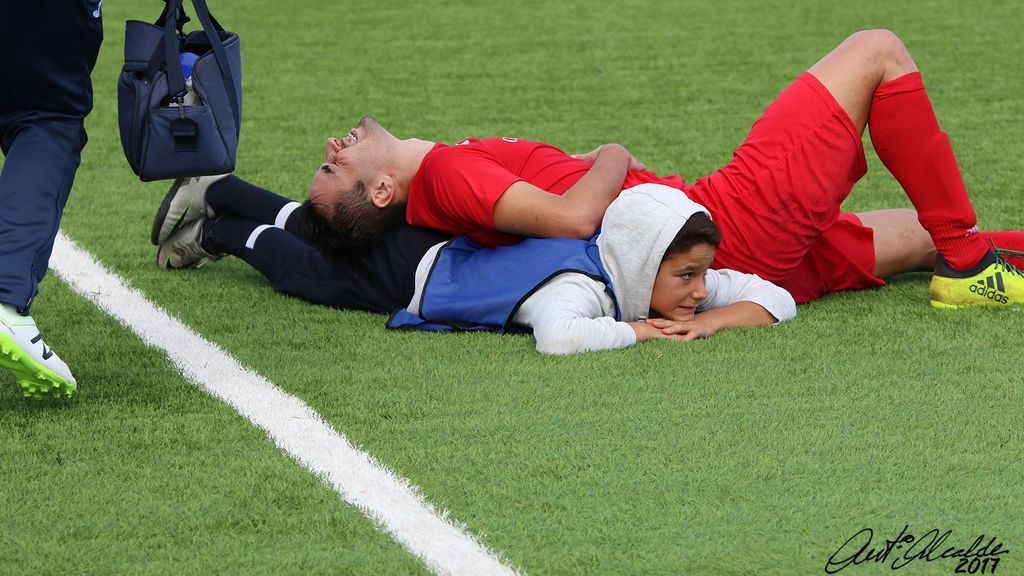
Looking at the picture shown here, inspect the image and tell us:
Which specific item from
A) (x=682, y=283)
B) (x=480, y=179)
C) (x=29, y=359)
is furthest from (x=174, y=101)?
(x=682, y=283)

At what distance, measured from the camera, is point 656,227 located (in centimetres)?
405

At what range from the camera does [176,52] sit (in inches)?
144

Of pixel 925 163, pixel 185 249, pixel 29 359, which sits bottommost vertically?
pixel 185 249

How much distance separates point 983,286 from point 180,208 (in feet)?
8.90

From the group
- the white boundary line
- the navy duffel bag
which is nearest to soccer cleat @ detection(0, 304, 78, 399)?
the white boundary line

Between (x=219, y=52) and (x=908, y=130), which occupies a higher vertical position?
(x=219, y=52)

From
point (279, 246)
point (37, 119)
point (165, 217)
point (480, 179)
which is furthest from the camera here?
point (165, 217)

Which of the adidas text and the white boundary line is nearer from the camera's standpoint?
the white boundary line

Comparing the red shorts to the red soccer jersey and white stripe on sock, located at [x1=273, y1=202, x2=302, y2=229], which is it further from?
white stripe on sock, located at [x1=273, y1=202, x2=302, y2=229]

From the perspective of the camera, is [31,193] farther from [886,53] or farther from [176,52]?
[886,53]

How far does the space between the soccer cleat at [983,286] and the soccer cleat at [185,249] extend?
2502 millimetres

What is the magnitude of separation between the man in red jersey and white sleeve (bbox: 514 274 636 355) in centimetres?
19

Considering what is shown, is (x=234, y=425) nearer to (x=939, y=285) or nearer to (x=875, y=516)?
(x=875, y=516)

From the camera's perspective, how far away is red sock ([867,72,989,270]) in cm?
432
